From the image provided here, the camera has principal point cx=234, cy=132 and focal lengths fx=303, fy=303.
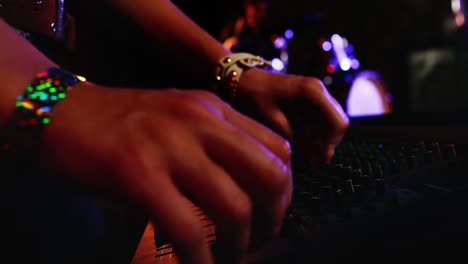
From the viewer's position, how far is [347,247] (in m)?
0.23

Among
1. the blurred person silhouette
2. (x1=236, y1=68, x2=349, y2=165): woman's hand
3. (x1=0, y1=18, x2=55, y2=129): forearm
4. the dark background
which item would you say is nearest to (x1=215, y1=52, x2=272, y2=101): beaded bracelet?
(x1=236, y1=68, x2=349, y2=165): woman's hand

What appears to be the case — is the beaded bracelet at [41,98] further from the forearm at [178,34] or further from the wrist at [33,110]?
the forearm at [178,34]

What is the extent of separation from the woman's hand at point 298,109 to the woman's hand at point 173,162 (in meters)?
0.37

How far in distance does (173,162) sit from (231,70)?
58 centimetres

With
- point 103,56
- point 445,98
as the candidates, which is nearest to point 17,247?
point 103,56

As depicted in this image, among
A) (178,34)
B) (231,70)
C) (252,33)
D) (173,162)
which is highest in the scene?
(252,33)

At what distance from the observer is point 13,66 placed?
0.30 metres

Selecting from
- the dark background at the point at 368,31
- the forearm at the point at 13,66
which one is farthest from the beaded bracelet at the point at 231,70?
the dark background at the point at 368,31

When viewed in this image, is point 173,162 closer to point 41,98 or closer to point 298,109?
point 41,98

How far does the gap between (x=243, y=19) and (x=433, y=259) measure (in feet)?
12.8

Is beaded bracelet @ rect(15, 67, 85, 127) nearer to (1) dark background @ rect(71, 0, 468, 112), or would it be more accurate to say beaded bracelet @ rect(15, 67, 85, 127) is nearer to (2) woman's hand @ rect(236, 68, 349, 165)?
(2) woman's hand @ rect(236, 68, 349, 165)

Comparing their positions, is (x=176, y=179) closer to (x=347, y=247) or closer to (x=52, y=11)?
(x=347, y=247)

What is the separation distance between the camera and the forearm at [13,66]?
0.94 ft

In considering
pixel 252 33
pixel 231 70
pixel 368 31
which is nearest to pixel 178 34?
pixel 231 70
